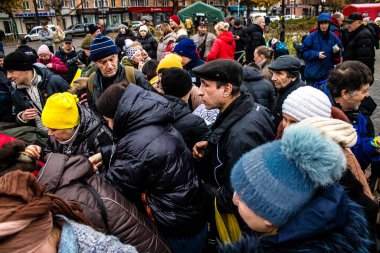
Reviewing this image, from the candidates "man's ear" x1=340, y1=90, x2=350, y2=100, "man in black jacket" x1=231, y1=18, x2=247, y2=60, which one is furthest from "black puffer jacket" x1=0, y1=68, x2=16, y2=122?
"man in black jacket" x1=231, y1=18, x2=247, y2=60

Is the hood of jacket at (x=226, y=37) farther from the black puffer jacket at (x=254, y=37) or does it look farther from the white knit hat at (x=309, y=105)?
the white knit hat at (x=309, y=105)

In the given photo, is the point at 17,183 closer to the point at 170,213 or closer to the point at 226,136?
the point at 170,213

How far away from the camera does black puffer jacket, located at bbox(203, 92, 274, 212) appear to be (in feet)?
7.06

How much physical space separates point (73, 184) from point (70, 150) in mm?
1053

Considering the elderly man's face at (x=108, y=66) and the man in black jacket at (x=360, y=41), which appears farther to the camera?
the man in black jacket at (x=360, y=41)

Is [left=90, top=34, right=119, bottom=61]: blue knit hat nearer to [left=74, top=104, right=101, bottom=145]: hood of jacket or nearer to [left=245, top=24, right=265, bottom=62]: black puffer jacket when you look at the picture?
[left=74, top=104, right=101, bottom=145]: hood of jacket

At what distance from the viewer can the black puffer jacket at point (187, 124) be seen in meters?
2.82

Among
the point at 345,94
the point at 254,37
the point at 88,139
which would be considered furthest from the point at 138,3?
the point at 345,94

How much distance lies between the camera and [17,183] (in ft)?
3.95

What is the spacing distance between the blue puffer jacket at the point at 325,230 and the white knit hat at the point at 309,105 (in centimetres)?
112

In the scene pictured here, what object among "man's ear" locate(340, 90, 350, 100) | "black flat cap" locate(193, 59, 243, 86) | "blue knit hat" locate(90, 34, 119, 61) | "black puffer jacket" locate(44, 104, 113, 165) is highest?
"blue knit hat" locate(90, 34, 119, 61)

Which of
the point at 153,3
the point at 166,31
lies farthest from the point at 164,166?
the point at 153,3

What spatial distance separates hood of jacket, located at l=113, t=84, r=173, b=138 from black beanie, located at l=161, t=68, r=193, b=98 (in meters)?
0.97

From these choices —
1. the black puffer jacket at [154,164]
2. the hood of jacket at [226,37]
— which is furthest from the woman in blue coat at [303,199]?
the hood of jacket at [226,37]
